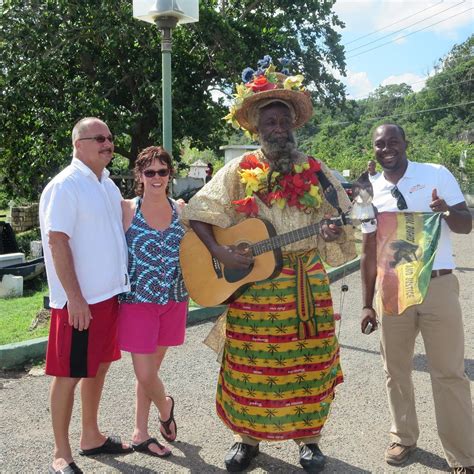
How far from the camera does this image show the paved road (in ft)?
10.3

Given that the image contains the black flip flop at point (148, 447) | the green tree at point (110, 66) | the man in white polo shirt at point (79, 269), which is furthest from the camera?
the green tree at point (110, 66)

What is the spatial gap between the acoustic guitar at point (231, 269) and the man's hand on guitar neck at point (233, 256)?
0.03 m

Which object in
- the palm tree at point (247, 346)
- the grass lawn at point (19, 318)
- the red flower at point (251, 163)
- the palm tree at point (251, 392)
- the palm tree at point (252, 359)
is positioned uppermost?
the red flower at point (251, 163)

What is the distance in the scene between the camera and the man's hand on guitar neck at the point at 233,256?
9.86 feet

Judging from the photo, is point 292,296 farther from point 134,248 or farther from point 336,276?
point 336,276

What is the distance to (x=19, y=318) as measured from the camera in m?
6.20

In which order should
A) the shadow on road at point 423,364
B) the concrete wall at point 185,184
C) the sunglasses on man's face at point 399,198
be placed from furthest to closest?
1. the concrete wall at point 185,184
2. the shadow on road at point 423,364
3. the sunglasses on man's face at point 399,198

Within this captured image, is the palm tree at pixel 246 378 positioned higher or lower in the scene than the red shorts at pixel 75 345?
lower

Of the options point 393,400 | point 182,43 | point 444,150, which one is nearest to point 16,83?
point 182,43

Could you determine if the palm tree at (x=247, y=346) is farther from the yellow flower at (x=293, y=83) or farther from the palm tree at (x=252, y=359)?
the yellow flower at (x=293, y=83)

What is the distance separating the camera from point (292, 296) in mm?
3039

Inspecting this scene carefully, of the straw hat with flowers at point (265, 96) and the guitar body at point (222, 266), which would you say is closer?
the guitar body at point (222, 266)

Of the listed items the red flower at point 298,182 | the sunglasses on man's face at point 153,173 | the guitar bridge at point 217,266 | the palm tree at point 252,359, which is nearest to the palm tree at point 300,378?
the palm tree at point 252,359

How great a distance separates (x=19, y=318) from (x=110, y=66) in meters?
10.3
